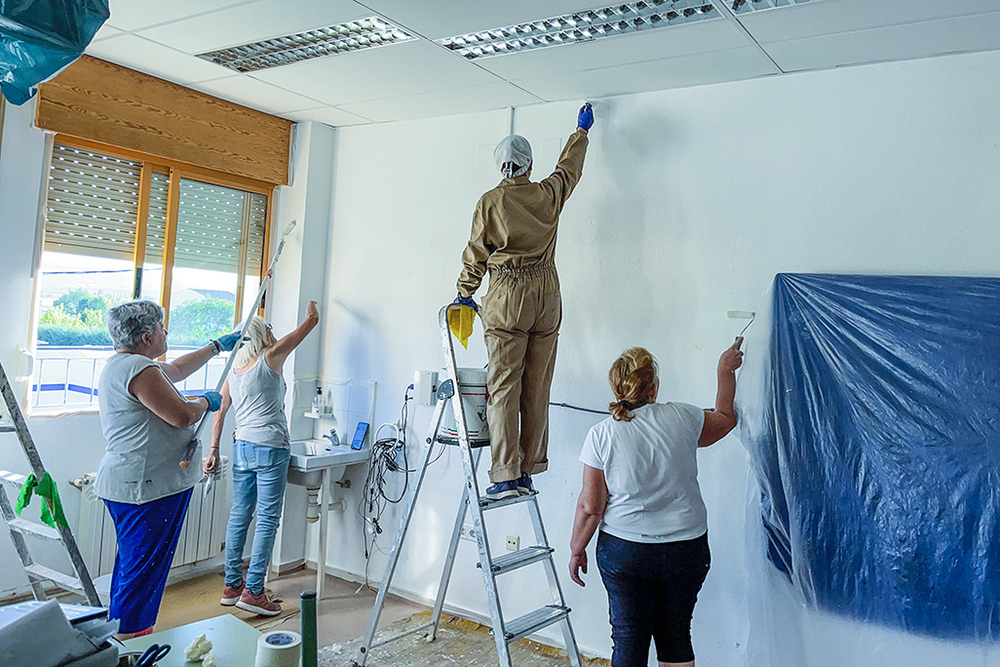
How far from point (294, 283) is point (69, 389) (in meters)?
1.24

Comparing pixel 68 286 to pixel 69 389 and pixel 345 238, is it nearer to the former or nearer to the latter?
pixel 69 389

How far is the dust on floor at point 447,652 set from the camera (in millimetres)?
3074

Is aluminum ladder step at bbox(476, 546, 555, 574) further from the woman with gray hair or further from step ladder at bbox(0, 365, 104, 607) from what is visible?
step ladder at bbox(0, 365, 104, 607)

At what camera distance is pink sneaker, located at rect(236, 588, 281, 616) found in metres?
3.43

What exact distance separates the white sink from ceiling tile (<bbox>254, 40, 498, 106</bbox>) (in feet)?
5.98

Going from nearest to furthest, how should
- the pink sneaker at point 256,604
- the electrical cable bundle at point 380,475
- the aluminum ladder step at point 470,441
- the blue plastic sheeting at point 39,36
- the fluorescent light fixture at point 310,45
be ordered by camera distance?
1. the blue plastic sheeting at point 39,36
2. the fluorescent light fixture at point 310,45
3. the aluminum ladder step at point 470,441
4. the pink sneaker at point 256,604
5. the electrical cable bundle at point 380,475

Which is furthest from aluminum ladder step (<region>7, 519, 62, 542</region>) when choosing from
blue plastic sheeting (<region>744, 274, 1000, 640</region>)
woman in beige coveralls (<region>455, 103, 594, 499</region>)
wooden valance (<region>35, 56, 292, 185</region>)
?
blue plastic sheeting (<region>744, 274, 1000, 640</region>)

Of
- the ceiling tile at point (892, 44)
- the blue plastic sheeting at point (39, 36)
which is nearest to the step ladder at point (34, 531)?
the blue plastic sheeting at point (39, 36)

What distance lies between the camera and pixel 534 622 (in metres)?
2.72

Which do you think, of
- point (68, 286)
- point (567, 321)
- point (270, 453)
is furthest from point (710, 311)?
point (68, 286)

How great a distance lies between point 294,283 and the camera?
4.10 m

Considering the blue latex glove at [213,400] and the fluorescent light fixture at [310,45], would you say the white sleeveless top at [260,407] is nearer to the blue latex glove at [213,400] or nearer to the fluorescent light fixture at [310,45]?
the blue latex glove at [213,400]

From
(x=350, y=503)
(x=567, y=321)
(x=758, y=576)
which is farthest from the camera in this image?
(x=350, y=503)

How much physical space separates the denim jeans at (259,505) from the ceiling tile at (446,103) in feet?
5.89
